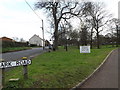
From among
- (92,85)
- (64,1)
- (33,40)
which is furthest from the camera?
(33,40)

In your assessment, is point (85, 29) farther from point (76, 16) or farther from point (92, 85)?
point (92, 85)

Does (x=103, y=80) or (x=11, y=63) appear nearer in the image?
(x=11, y=63)

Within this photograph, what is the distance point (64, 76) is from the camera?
7559mm

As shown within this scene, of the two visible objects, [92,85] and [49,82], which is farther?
[92,85]

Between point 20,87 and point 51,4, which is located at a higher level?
point 51,4

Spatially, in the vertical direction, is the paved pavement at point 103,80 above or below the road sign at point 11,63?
below

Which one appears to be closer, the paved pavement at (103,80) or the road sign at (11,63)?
the road sign at (11,63)

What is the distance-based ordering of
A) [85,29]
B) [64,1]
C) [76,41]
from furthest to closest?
1. [76,41]
2. [85,29]
3. [64,1]

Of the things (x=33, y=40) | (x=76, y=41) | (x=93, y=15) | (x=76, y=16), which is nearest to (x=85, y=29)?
(x=93, y=15)

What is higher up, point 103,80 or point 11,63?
point 11,63

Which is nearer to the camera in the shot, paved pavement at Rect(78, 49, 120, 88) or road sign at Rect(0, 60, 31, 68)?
road sign at Rect(0, 60, 31, 68)

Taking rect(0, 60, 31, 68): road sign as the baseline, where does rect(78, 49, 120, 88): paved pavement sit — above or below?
below

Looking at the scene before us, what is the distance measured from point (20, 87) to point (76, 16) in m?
28.4

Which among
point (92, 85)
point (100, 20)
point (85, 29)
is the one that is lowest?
point (92, 85)
